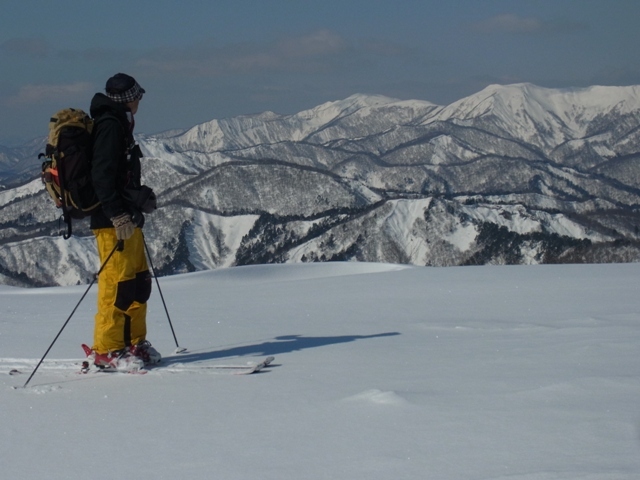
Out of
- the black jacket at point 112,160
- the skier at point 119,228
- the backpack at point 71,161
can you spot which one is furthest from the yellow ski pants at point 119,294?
the backpack at point 71,161

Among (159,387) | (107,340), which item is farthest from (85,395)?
(107,340)

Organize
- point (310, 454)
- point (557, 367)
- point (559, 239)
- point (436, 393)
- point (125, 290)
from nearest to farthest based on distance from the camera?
point (310, 454)
point (436, 393)
point (557, 367)
point (125, 290)
point (559, 239)

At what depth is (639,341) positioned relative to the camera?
249 inches

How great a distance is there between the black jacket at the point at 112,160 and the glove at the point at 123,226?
0.15 feet

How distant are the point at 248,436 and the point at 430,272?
12762 mm

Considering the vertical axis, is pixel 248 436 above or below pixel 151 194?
below

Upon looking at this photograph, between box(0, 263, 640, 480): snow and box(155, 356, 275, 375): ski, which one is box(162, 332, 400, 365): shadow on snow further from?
box(155, 356, 275, 375): ski

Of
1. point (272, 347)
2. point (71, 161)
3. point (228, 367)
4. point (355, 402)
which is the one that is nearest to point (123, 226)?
point (71, 161)

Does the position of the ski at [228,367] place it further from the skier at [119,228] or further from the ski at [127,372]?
the skier at [119,228]

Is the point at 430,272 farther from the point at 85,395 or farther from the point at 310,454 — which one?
the point at 310,454

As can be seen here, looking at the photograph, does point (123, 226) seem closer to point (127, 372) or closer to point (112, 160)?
point (112, 160)

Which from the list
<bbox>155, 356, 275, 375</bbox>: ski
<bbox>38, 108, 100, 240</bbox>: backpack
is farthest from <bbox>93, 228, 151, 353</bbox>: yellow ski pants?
<bbox>155, 356, 275, 375</bbox>: ski

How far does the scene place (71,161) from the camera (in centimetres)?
645

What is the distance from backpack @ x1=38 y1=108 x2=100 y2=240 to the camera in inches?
254
